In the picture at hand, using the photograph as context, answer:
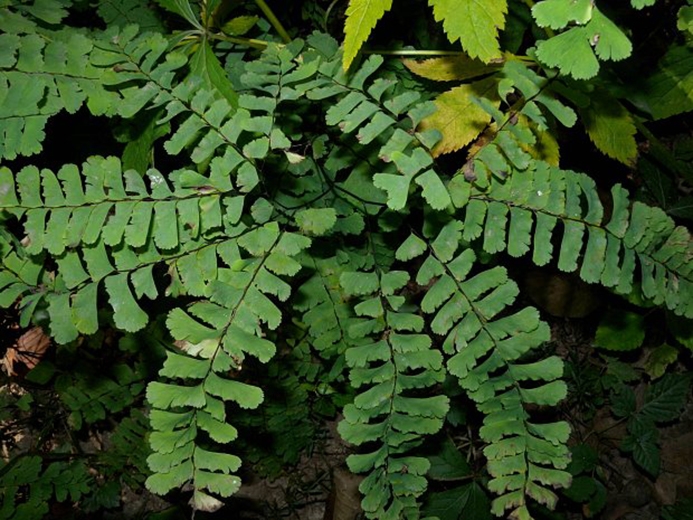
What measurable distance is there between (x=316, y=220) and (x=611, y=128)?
0.81m

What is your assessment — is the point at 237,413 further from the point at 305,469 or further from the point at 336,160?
the point at 336,160

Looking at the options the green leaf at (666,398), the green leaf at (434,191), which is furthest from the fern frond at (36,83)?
the green leaf at (666,398)

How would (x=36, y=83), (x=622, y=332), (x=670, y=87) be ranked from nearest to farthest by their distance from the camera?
(x=36, y=83) < (x=670, y=87) < (x=622, y=332)

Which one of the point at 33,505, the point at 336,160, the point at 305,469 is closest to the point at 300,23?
the point at 336,160

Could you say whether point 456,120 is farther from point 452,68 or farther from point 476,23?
point 476,23

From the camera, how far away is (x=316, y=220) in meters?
1.56

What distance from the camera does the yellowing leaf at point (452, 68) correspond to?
5.58ft

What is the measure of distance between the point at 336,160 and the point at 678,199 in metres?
1.37

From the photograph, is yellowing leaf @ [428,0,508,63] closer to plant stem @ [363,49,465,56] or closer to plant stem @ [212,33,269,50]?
plant stem @ [363,49,465,56]

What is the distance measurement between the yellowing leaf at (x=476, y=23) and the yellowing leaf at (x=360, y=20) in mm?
145

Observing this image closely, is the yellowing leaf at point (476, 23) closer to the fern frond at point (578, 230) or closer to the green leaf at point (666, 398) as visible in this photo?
the fern frond at point (578, 230)

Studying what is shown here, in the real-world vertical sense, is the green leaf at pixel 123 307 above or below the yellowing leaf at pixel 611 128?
below

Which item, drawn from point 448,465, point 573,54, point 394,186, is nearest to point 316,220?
point 394,186

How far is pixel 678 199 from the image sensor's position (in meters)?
2.44
